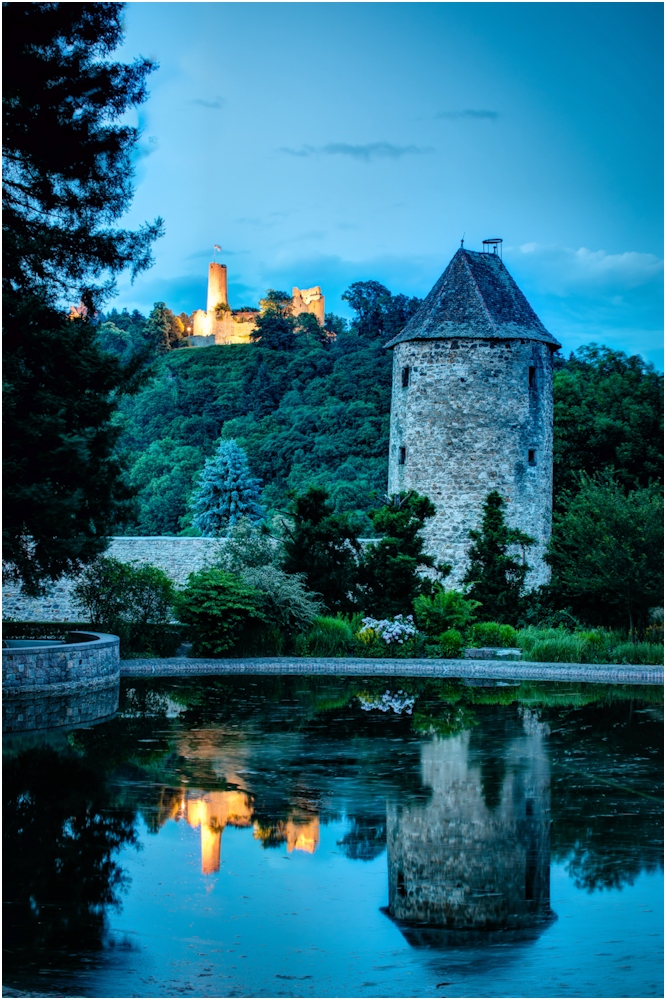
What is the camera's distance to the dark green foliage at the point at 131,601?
1731 centimetres

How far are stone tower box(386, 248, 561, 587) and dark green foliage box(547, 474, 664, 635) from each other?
3.80m

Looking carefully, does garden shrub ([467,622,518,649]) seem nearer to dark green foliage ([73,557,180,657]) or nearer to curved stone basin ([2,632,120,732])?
dark green foliage ([73,557,180,657])

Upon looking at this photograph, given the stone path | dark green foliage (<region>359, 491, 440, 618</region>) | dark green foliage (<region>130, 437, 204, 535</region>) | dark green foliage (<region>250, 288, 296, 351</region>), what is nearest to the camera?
the stone path

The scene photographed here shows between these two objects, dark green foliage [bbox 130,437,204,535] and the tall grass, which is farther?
dark green foliage [bbox 130,437,204,535]

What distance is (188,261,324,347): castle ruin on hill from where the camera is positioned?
242 feet

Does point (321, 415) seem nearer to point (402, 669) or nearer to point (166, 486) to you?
point (166, 486)

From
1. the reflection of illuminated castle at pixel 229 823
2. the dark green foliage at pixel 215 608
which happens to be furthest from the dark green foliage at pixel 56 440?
the reflection of illuminated castle at pixel 229 823

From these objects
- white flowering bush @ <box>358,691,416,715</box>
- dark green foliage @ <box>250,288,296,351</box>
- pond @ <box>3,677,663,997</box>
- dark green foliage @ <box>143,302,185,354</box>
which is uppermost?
dark green foliage @ <box>143,302,185,354</box>

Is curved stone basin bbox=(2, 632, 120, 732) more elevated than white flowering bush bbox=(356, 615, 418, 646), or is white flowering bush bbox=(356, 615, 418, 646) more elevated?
white flowering bush bbox=(356, 615, 418, 646)

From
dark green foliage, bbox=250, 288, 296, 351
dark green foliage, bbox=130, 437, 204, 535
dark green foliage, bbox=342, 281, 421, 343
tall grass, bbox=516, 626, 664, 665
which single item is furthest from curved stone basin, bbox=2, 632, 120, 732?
dark green foliage, bbox=250, 288, 296, 351

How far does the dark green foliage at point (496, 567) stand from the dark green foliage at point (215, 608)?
503 cm

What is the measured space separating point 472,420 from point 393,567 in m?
5.63

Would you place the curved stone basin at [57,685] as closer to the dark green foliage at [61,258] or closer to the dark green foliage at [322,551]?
the dark green foliage at [61,258]

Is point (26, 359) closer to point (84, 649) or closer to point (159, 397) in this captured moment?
point (84, 649)
